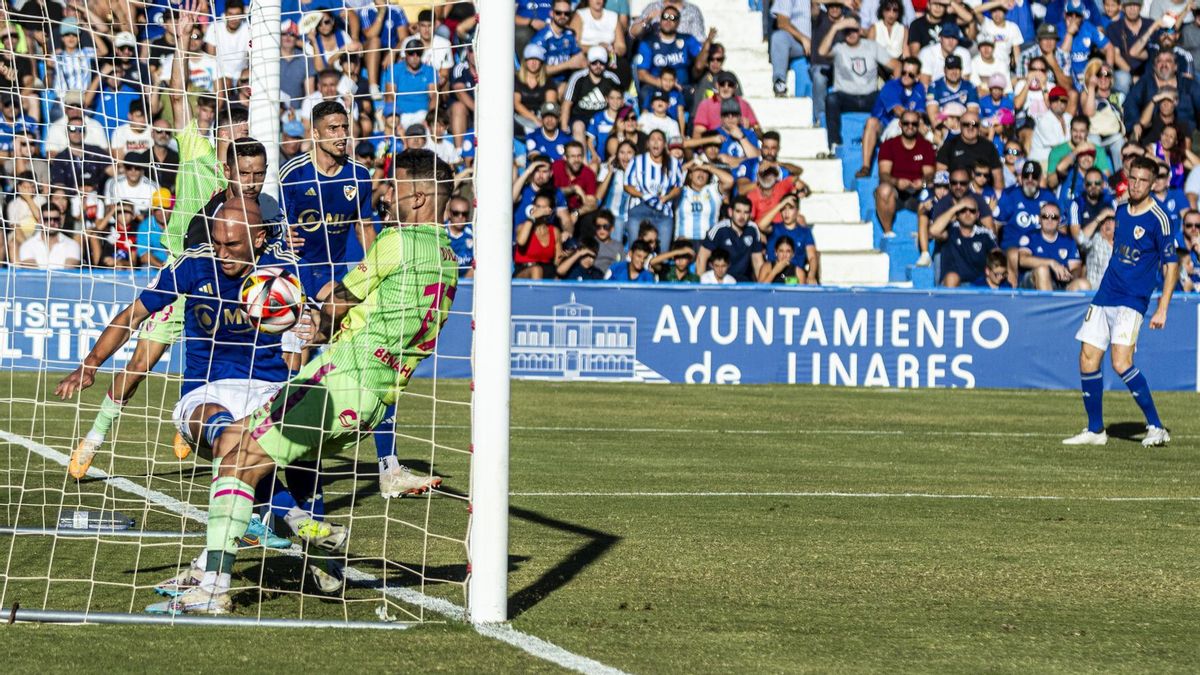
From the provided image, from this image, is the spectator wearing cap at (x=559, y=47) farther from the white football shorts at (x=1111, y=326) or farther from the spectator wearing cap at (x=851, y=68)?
the white football shorts at (x=1111, y=326)

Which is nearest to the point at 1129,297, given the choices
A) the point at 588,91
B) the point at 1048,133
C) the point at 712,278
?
the point at 712,278

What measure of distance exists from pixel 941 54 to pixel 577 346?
9.12 meters

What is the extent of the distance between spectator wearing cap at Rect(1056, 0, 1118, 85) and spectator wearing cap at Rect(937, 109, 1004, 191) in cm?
340

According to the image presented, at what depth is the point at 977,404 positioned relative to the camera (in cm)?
1767

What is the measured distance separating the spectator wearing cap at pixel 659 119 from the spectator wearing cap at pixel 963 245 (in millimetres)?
4030

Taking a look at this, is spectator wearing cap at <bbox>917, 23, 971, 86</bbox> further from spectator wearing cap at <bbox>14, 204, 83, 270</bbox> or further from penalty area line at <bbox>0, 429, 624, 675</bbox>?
penalty area line at <bbox>0, 429, 624, 675</bbox>

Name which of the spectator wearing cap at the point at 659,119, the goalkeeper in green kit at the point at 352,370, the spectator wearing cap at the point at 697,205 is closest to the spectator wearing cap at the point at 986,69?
the spectator wearing cap at the point at 659,119

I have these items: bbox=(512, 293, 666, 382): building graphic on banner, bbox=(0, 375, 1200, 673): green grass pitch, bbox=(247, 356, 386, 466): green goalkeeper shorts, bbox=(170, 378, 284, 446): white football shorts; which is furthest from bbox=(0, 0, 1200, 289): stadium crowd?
bbox=(247, 356, 386, 466): green goalkeeper shorts

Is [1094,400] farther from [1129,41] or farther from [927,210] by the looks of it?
[1129,41]

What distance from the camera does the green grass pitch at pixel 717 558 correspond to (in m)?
5.46

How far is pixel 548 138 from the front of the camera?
22016 mm

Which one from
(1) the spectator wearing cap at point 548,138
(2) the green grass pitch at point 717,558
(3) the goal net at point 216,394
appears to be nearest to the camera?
(2) the green grass pitch at point 717,558

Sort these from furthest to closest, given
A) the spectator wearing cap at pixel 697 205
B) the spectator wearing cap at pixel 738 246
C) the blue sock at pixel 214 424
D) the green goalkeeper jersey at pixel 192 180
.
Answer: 1. the spectator wearing cap at pixel 697 205
2. the spectator wearing cap at pixel 738 246
3. the green goalkeeper jersey at pixel 192 180
4. the blue sock at pixel 214 424

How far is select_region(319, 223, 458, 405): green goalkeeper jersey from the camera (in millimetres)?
6246
